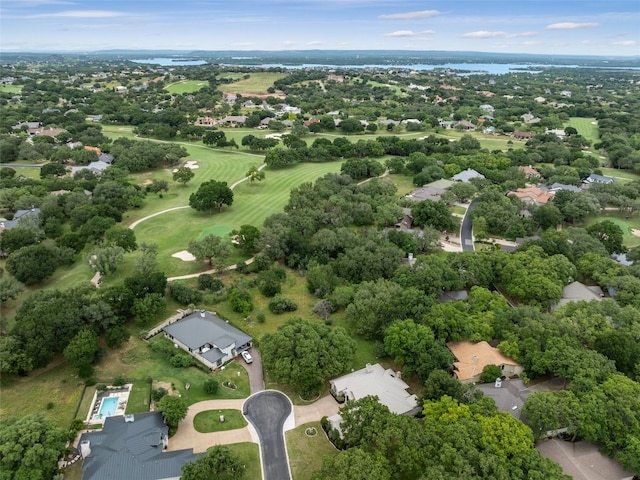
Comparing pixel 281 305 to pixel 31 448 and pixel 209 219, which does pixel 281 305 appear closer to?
pixel 31 448

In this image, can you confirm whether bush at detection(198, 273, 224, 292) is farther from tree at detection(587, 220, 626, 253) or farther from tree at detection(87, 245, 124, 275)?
tree at detection(587, 220, 626, 253)

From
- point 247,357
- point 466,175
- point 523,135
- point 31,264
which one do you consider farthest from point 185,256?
point 523,135

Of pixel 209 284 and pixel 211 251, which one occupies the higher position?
pixel 211 251

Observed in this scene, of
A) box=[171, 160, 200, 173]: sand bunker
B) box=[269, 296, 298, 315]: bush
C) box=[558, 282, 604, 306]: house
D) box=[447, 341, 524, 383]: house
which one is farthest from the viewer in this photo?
box=[171, 160, 200, 173]: sand bunker

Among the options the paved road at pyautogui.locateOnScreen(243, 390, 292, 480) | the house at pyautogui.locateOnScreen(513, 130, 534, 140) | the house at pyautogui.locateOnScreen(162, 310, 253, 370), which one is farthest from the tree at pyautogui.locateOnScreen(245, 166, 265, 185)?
the house at pyautogui.locateOnScreen(513, 130, 534, 140)

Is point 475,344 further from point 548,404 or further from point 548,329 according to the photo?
point 548,404

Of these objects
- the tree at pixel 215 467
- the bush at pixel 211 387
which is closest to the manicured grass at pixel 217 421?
the bush at pixel 211 387

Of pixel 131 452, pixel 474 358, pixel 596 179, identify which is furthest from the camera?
pixel 596 179
